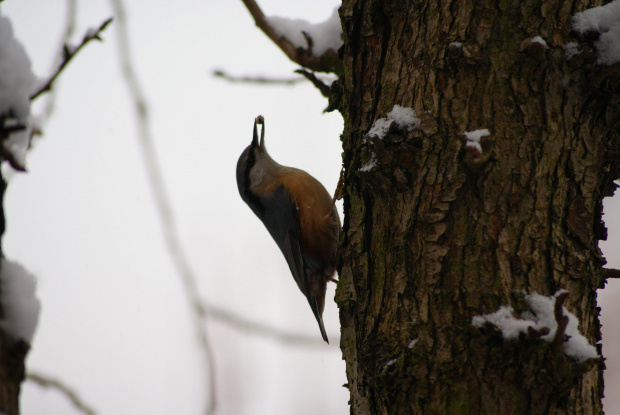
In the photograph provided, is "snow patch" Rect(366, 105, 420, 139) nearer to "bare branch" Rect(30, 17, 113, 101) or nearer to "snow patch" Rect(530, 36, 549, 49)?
"snow patch" Rect(530, 36, 549, 49)

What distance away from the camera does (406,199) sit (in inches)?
57.5

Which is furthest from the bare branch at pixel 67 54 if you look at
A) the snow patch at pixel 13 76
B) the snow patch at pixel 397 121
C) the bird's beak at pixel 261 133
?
the bird's beak at pixel 261 133

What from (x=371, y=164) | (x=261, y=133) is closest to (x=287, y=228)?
(x=261, y=133)

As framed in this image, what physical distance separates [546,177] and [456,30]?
466 millimetres

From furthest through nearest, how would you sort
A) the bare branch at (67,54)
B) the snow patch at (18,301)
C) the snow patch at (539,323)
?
the snow patch at (539,323), the bare branch at (67,54), the snow patch at (18,301)

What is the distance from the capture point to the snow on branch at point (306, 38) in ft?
A: 8.34

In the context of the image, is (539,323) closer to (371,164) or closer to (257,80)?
(371,164)

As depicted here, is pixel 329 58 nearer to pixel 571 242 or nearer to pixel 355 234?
pixel 355 234

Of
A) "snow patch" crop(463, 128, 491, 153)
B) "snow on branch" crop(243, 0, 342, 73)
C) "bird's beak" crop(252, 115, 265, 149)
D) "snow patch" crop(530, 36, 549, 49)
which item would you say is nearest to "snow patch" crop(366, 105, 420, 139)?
"snow patch" crop(463, 128, 491, 153)

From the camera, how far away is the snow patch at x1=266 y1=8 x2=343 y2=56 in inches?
99.7

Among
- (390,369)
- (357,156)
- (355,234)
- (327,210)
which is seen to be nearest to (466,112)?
(357,156)

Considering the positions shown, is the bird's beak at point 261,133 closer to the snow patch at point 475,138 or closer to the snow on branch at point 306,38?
the snow on branch at point 306,38

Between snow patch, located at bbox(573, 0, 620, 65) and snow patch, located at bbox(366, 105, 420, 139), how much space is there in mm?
474

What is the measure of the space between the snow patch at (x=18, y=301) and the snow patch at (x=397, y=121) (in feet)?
3.10
